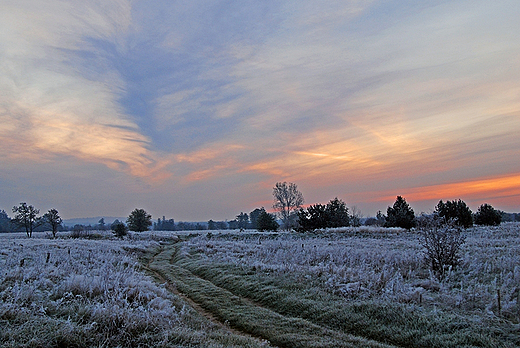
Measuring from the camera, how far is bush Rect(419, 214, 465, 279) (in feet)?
46.0

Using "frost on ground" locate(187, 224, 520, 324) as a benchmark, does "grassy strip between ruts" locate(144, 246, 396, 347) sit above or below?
below

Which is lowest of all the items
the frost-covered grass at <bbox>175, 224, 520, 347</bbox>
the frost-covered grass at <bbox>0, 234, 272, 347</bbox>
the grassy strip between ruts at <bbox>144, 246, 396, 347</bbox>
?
the grassy strip between ruts at <bbox>144, 246, 396, 347</bbox>

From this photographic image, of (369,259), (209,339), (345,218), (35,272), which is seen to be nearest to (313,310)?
(209,339)

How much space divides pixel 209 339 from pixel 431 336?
5392mm

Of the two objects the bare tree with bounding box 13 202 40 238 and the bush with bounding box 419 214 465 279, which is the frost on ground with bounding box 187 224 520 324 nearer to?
the bush with bounding box 419 214 465 279

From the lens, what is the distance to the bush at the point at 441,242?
1402cm

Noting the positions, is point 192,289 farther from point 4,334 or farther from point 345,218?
point 345,218

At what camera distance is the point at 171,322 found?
8.13 m

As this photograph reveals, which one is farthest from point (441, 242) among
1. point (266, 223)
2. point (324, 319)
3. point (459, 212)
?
point (266, 223)

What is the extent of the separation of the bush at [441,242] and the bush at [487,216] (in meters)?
42.6

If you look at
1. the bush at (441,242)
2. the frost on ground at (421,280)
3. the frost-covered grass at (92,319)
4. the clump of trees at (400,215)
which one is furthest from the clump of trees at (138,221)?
the bush at (441,242)

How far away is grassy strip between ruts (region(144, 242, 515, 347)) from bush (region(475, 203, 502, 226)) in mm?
49515

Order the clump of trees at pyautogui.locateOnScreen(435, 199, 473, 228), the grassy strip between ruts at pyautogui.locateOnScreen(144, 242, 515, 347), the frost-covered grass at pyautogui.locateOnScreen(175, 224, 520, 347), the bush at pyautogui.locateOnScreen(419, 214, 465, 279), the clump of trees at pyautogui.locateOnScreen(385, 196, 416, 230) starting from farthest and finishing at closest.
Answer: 1. the clump of trees at pyautogui.locateOnScreen(385, 196, 416, 230)
2. the clump of trees at pyautogui.locateOnScreen(435, 199, 473, 228)
3. the bush at pyautogui.locateOnScreen(419, 214, 465, 279)
4. the frost-covered grass at pyautogui.locateOnScreen(175, 224, 520, 347)
5. the grassy strip between ruts at pyautogui.locateOnScreen(144, 242, 515, 347)

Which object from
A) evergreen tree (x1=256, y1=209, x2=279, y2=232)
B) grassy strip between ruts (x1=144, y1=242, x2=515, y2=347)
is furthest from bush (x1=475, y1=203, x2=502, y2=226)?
grassy strip between ruts (x1=144, y1=242, x2=515, y2=347)
